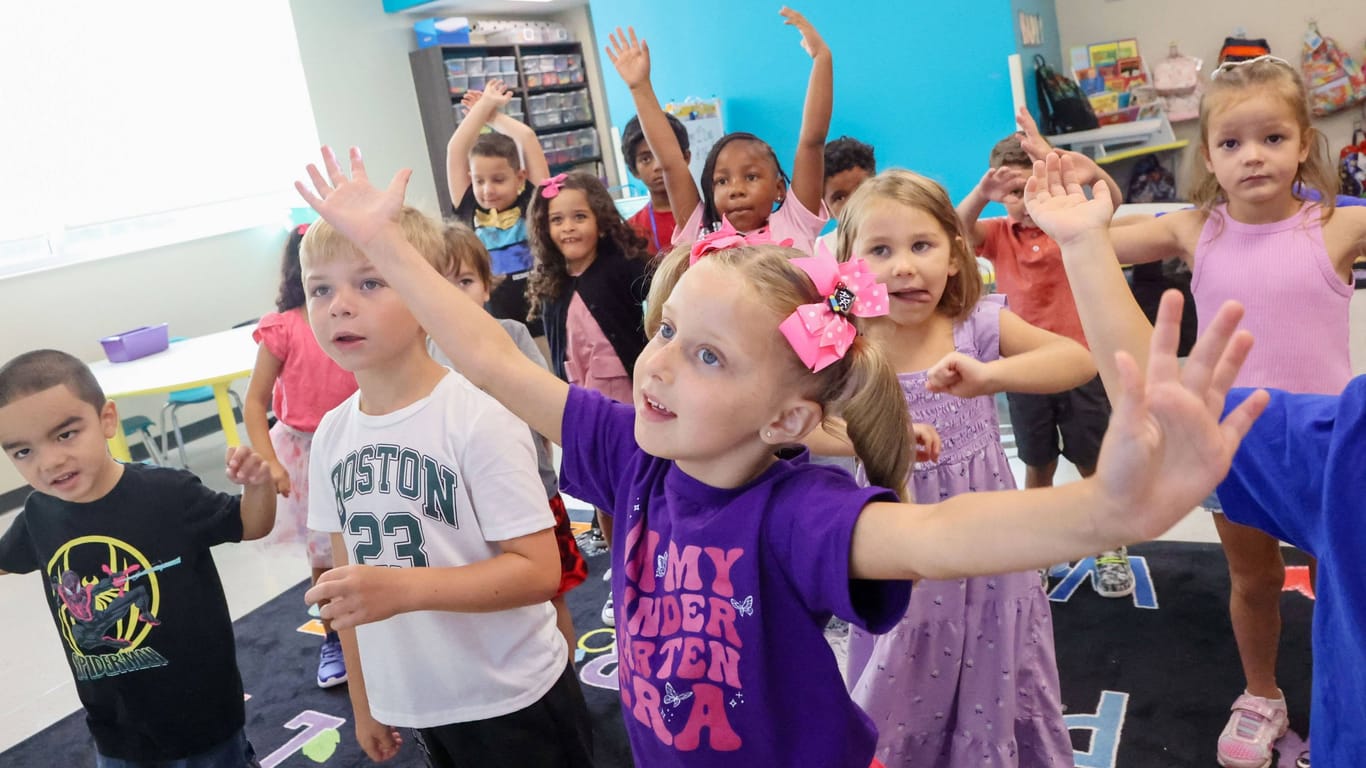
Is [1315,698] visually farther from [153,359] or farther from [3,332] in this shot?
[3,332]

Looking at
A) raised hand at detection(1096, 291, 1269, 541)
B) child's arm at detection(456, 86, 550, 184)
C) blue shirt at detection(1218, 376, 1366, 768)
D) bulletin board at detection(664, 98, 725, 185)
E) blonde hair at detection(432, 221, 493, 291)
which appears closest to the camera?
raised hand at detection(1096, 291, 1269, 541)

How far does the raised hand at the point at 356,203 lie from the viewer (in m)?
1.17

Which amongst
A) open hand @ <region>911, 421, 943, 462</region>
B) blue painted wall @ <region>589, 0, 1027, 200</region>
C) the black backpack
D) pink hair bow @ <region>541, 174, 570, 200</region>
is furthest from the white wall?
open hand @ <region>911, 421, 943, 462</region>

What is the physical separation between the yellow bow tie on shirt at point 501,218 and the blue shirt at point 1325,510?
2.47 m

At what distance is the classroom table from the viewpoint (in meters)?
3.47

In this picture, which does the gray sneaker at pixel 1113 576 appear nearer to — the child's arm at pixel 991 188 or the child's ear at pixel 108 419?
the child's arm at pixel 991 188

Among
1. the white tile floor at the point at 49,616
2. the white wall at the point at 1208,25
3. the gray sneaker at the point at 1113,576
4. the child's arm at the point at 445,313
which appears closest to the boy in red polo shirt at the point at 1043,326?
the gray sneaker at the point at 1113,576

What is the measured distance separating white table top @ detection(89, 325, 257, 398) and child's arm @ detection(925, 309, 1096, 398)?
2.67 m

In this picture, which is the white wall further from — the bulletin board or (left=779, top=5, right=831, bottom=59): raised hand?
(left=779, top=5, right=831, bottom=59): raised hand

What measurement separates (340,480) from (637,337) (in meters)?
1.27

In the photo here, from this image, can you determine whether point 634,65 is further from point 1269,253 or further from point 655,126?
point 1269,253

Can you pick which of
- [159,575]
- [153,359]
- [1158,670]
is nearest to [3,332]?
[153,359]

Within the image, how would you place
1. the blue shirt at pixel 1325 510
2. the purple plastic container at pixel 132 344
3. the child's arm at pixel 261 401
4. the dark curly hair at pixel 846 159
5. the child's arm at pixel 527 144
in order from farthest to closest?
the purple plastic container at pixel 132 344 < the child's arm at pixel 527 144 < the dark curly hair at pixel 846 159 < the child's arm at pixel 261 401 < the blue shirt at pixel 1325 510

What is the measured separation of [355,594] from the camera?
114 centimetres
